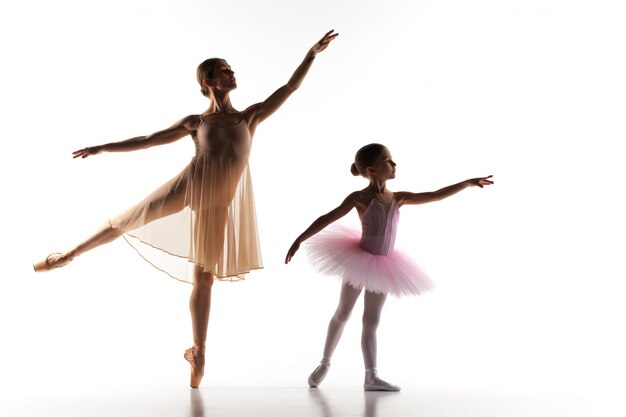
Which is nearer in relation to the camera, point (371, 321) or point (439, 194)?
point (371, 321)

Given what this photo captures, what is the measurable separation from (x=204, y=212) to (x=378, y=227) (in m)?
0.72

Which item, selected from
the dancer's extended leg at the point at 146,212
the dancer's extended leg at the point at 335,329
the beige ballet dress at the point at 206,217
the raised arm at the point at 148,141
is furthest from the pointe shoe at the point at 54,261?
the dancer's extended leg at the point at 335,329

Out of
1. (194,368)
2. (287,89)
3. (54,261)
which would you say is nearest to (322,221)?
(287,89)

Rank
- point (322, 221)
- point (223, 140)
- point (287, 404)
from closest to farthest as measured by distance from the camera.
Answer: point (287, 404), point (322, 221), point (223, 140)

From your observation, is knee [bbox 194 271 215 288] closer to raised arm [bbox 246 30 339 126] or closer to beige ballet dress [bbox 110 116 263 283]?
beige ballet dress [bbox 110 116 263 283]

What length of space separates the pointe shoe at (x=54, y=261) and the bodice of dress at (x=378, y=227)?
1236 millimetres

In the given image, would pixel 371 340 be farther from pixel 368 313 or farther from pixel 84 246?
pixel 84 246

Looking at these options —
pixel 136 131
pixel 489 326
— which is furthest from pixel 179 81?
pixel 489 326

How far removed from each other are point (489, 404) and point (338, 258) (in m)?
0.83

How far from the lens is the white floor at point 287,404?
278cm

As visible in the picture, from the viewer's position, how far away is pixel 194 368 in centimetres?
337

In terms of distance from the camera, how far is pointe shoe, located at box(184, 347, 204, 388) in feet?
11.0

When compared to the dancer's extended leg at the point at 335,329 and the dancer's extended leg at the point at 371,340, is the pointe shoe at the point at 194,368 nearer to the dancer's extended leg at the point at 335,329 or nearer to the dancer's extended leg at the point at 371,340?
the dancer's extended leg at the point at 335,329

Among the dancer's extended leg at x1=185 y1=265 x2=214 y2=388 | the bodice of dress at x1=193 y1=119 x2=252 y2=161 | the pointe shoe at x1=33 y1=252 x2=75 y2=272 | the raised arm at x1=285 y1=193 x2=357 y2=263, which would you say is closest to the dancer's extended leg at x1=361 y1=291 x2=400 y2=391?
the raised arm at x1=285 y1=193 x2=357 y2=263
